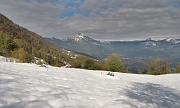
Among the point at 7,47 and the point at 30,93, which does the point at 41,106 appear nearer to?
the point at 30,93

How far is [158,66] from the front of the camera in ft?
342

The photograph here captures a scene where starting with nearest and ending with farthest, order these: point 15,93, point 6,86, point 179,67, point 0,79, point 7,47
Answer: point 15,93, point 6,86, point 0,79, point 179,67, point 7,47

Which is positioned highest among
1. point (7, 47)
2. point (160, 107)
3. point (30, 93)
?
point (7, 47)

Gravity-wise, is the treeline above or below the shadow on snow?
above

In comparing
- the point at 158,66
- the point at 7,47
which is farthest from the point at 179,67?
the point at 7,47

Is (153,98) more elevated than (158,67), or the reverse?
(158,67)

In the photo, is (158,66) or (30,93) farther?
(158,66)

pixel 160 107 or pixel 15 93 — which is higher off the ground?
pixel 15 93

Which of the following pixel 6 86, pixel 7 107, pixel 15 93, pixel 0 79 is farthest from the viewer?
pixel 0 79

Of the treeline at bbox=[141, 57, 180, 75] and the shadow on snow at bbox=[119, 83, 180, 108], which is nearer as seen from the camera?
the shadow on snow at bbox=[119, 83, 180, 108]

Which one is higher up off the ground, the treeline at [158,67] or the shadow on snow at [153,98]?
the treeline at [158,67]

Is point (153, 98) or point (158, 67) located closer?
point (153, 98)

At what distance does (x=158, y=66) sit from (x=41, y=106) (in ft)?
341

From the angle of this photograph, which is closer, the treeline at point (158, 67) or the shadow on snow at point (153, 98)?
the shadow on snow at point (153, 98)
